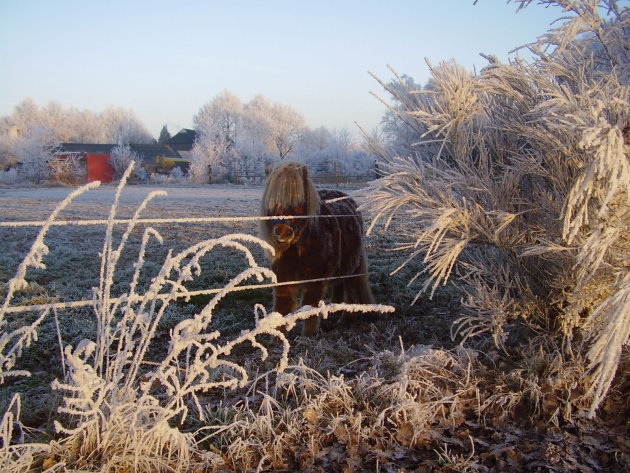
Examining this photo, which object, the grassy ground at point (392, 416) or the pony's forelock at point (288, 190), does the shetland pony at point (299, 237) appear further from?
the grassy ground at point (392, 416)

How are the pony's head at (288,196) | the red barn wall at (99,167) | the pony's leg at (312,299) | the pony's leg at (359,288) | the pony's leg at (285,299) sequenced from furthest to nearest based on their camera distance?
1. the red barn wall at (99,167)
2. the pony's leg at (359,288)
3. the pony's leg at (312,299)
4. the pony's leg at (285,299)
5. the pony's head at (288,196)

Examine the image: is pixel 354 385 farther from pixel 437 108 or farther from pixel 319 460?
pixel 437 108

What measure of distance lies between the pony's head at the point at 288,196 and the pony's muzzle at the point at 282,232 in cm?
4

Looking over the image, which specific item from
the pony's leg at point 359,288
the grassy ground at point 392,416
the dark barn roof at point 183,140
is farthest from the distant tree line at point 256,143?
the grassy ground at point 392,416

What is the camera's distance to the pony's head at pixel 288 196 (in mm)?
4867

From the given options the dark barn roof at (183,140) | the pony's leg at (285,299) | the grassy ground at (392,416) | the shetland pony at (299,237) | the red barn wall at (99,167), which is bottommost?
the grassy ground at (392,416)

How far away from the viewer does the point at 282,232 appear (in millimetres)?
4652

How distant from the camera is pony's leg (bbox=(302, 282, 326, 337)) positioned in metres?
5.12

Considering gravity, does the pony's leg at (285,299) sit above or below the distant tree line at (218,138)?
below

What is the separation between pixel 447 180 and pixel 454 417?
1.75 m

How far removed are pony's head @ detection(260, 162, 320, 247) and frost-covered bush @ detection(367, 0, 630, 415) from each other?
1.20 meters

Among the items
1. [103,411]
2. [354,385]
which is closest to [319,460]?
[354,385]

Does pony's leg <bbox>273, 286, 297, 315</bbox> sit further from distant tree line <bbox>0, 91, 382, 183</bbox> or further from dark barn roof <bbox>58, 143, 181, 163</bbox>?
dark barn roof <bbox>58, 143, 181, 163</bbox>

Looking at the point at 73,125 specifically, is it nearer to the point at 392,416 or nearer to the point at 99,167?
the point at 99,167
